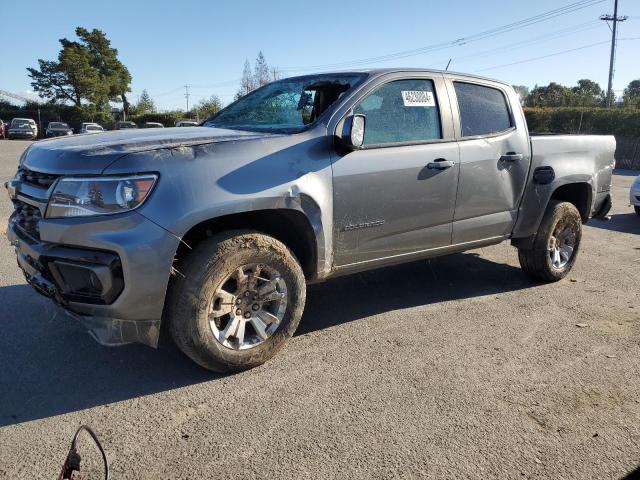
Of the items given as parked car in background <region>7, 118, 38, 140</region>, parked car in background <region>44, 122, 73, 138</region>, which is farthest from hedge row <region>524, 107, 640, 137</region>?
parked car in background <region>7, 118, 38, 140</region>

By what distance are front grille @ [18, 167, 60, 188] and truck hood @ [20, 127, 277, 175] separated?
31mm

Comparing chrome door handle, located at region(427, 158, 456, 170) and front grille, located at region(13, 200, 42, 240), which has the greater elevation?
chrome door handle, located at region(427, 158, 456, 170)

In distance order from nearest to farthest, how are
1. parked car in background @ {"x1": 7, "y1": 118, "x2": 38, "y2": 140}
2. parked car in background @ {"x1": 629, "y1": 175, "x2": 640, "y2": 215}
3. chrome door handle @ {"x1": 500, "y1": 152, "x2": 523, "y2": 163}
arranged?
chrome door handle @ {"x1": 500, "y1": 152, "x2": 523, "y2": 163}, parked car in background @ {"x1": 629, "y1": 175, "x2": 640, "y2": 215}, parked car in background @ {"x1": 7, "y1": 118, "x2": 38, "y2": 140}

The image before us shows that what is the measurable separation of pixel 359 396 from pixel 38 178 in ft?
7.46

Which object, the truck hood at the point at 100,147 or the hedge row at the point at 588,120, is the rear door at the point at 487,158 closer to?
the truck hood at the point at 100,147

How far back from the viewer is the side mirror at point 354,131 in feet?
11.0

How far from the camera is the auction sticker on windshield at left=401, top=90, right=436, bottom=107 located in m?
3.99

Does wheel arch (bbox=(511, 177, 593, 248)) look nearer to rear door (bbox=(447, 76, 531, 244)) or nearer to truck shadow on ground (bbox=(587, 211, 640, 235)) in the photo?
rear door (bbox=(447, 76, 531, 244))

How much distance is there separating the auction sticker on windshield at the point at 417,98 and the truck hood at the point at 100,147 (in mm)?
1212


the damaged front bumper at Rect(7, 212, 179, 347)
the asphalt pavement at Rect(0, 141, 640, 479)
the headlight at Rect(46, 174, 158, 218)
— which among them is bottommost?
the asphalt pavement at Rect(0, 141, 640, 479)

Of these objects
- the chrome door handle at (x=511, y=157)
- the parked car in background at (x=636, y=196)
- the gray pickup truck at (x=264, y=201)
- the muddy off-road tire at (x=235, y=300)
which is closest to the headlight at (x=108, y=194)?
the gray pickup truck at (x=264, y=201)

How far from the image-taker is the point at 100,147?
2973mm

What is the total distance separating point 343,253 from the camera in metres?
3.67

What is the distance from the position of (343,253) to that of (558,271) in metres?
2.79
